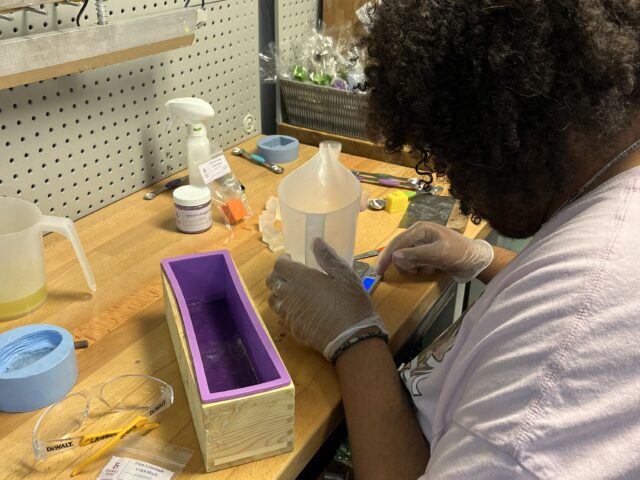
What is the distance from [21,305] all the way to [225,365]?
380 mm

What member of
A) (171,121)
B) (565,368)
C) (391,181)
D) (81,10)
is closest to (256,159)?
(171,121)

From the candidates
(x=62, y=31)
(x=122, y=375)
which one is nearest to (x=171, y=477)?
(x=122, y=375)

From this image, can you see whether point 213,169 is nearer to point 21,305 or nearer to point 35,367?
point 21,305

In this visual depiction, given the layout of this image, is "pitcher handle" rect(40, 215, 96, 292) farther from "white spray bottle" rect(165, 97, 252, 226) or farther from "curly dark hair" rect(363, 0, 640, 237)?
"curly dark hair" rect(363, 0, 640, 237)

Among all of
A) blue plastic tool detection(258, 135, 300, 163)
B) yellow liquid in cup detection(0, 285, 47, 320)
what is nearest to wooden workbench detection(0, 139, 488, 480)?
yellow liquid in cup detection(0, 285, 47, 320)

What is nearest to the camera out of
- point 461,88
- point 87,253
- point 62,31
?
point 461,88

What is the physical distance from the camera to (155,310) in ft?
3.28

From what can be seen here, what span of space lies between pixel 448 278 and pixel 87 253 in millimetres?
718

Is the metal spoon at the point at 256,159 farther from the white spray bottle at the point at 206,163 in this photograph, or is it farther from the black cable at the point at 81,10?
the black cable at the point at 81,10

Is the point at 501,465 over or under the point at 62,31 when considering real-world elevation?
under

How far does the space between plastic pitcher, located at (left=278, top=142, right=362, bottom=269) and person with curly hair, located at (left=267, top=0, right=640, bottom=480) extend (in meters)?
0.31

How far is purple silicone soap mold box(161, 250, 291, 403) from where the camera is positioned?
2.46 ft

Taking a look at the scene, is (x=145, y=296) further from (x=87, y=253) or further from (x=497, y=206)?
(x=497, y=206)

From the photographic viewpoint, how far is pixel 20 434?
0.75 meters
